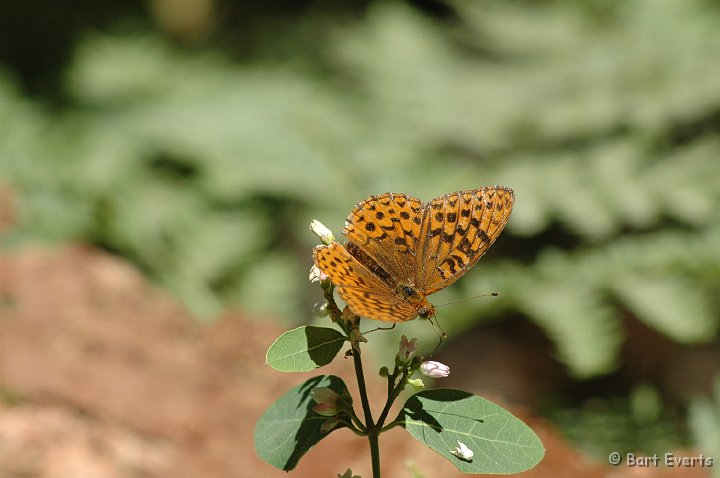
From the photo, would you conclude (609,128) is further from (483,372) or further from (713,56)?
(483,372)

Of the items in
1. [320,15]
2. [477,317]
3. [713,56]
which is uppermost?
[320,15]

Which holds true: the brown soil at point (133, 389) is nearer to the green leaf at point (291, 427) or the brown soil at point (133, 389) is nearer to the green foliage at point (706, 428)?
the green foliage at point (706, 428)

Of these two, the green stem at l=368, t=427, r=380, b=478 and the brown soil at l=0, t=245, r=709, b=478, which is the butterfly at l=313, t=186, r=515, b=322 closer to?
the green stem at l=368, t=427, r=380, b=478

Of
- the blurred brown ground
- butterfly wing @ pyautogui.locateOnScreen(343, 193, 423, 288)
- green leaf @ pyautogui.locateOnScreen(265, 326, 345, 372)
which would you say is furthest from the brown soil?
green leaf @ pyautogui.locateOnScreen(265, 326, 345, 372)

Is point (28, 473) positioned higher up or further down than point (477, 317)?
further down

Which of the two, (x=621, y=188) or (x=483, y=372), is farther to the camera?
(x=483, y=372)

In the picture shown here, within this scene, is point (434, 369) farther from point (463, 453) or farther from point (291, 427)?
point (291, 427)

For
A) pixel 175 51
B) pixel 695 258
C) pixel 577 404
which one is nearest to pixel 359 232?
pixel 577 404

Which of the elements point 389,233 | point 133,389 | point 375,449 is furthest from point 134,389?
point 375,449
